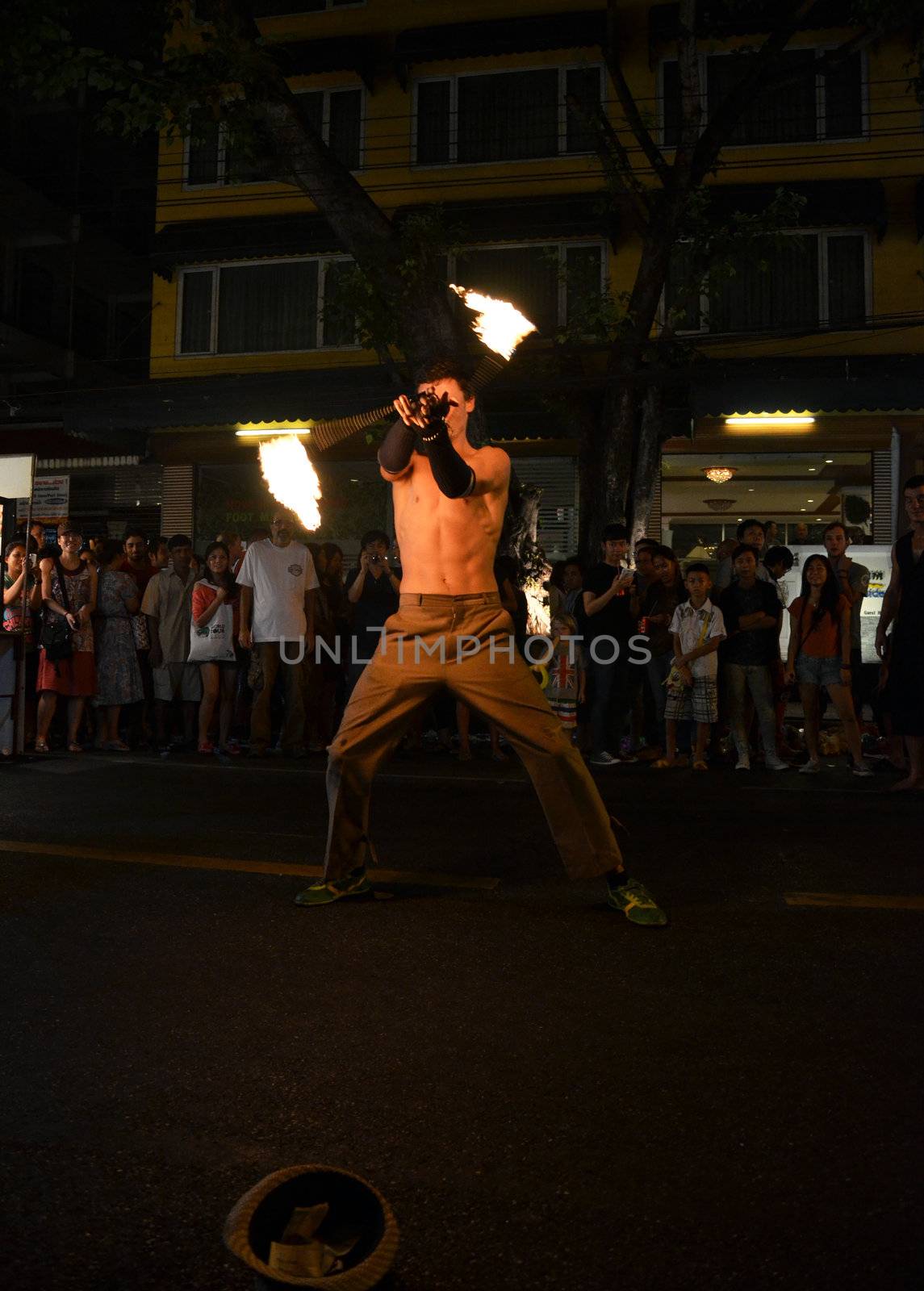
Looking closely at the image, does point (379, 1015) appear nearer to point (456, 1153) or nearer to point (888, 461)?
point (456, 1153)

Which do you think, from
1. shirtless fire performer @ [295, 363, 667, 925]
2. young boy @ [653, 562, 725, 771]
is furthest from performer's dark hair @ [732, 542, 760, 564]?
shirtless fire performer @ [295, 363, 667, 925]

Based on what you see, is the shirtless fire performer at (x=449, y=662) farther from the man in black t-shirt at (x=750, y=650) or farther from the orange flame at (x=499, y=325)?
the man in black t-shirt at (x=750, y=650)

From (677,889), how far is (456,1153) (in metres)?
2.95

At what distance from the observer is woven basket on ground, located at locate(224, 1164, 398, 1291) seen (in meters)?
1.97

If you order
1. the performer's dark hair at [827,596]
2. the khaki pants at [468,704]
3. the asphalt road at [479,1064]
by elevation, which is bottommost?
the asphalt road at [479,1064]

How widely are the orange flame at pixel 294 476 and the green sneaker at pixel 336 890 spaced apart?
1.65 meters

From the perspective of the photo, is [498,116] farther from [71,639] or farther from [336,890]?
[336,890]

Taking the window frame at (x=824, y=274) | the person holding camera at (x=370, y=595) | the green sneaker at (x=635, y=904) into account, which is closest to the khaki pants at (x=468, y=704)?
the green sneaker at (x=635, y=904)

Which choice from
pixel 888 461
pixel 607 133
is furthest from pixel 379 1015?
pixel 888 461

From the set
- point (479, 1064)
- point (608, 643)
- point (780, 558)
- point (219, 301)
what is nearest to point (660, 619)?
point (608, 643)

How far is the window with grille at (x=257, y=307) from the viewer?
22.2 meters

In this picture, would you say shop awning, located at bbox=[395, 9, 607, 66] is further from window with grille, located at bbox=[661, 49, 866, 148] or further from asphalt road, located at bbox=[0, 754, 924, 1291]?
asphalt road, located at bbox=[0, 754, 924, 1291]

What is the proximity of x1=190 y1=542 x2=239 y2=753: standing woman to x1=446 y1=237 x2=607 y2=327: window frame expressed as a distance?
10850 mm

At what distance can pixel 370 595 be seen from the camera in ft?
37.8
